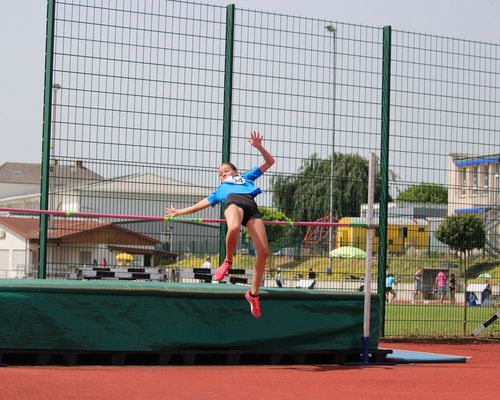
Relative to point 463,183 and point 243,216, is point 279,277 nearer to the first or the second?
point 463,183

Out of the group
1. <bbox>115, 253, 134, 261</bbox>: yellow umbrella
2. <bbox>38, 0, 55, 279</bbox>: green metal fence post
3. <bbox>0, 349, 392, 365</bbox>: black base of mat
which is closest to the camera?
<bbox>0, 349, 392, 365</bbox>: black base of mat

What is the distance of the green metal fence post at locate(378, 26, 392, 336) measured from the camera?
14.3m

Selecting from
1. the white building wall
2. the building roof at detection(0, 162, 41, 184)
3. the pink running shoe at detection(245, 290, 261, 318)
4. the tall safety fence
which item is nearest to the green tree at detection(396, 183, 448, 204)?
the tall safety fence

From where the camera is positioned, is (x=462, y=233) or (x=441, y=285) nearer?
(x=462, y=233)

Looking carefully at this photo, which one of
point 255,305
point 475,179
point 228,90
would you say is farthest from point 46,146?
point 475,179

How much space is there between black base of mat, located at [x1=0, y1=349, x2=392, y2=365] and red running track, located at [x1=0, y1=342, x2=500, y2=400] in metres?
0.21

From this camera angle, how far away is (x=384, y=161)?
1431 centimetres

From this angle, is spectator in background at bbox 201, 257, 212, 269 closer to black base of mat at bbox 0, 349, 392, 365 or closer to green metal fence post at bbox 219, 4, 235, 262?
green metal fence post at bbox 219, 4, 235, 262

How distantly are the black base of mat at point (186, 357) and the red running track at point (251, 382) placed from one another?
0.68 feet

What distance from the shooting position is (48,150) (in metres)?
12.4

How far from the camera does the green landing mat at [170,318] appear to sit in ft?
32.2

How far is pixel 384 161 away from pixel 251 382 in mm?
6139

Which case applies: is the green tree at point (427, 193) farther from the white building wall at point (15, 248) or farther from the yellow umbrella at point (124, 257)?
the white building wall at point (15, 248)

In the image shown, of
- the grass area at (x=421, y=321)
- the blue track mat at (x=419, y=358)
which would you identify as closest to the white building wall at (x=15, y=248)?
the blue track mat at (x=419, y=358)
